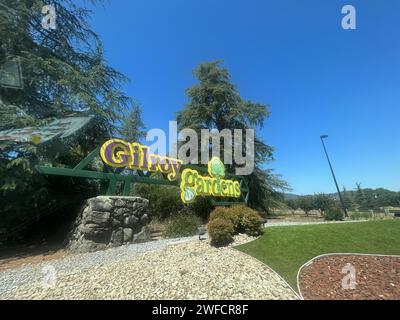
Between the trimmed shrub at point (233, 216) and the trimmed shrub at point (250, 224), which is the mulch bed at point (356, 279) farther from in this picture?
the trimmed shrub at point (233, 216)

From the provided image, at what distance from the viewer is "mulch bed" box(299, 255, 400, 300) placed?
4652 mm

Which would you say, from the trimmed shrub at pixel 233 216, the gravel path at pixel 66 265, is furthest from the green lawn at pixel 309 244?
the gravel path at pixel 66 265

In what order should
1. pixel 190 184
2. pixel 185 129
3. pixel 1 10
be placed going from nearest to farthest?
pixel 1 10, pixel 190 184, pixel 185 129

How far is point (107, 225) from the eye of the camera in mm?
8094

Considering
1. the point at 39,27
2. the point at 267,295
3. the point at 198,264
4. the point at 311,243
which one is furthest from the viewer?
the point at 39,27

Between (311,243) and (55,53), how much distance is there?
542 inches

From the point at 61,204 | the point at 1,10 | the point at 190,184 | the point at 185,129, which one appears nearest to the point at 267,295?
the point at 190,184

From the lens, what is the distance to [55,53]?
10898 millimetres

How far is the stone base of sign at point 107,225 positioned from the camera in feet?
25.2

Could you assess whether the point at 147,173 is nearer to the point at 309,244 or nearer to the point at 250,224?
the point at 250,224

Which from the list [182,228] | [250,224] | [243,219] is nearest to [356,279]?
[250,224]

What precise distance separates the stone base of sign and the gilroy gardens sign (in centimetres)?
80

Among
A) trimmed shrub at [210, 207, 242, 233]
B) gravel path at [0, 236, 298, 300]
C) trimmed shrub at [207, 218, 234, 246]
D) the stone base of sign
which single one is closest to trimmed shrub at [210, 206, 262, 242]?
trimmed shrub at [210, 207, 242, 233]
